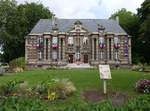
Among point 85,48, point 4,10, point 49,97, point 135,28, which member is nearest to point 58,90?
point 49,97

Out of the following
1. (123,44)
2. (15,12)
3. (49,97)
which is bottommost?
(49,97)

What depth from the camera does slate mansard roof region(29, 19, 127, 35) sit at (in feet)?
249

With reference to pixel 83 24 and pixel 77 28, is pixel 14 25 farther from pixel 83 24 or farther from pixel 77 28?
pixel 83 24

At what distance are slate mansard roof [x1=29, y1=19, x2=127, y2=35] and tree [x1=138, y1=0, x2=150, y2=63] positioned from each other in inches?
176

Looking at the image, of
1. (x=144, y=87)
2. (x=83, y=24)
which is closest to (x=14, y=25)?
(x=83, y=24)

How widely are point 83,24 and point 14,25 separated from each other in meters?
14.6

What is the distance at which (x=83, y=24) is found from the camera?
7706 cm

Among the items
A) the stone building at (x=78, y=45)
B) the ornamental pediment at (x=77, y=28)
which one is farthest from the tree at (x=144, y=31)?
the ornamental pediment at (x=77, y=28)

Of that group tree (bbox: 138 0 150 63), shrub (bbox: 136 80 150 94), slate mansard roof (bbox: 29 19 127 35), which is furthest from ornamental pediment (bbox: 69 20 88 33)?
shrub (bbox: 136 80 150 94)

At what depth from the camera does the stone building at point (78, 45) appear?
244 ft

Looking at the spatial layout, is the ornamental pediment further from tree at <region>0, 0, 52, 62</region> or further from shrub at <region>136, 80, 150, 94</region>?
shrub at <region>136, 80, 150, 94</region>

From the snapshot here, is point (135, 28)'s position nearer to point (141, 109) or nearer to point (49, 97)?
point (49, 97)

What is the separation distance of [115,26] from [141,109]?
68.6m

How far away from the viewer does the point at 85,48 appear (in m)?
75.6
